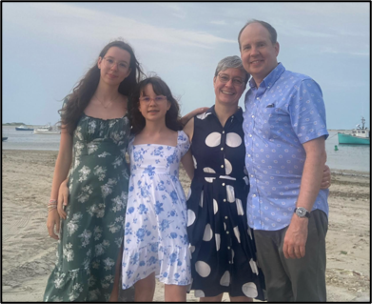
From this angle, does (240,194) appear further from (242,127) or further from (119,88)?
(119,88)

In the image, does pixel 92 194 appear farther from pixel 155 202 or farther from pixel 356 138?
pixel 356 138

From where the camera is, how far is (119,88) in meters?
3.32

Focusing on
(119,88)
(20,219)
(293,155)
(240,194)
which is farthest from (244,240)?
(20,219)

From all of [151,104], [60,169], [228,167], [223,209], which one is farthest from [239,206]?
[60,169]

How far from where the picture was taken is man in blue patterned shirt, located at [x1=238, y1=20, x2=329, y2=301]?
7.73 ft

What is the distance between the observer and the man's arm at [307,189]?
92.2 inches

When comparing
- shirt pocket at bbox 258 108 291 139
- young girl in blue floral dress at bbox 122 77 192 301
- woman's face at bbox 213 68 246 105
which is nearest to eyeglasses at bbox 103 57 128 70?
young girl in blue floral dress at bbox 122 77 192 301

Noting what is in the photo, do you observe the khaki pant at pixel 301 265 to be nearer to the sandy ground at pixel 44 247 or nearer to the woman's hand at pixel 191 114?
the woman's hand at pixel 191 114

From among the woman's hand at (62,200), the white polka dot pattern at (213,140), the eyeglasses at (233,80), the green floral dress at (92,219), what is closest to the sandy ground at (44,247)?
the green floral dress at (92,219)

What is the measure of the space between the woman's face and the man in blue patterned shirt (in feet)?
0.75

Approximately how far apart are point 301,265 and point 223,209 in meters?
0.73

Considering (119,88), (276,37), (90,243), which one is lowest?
(90,243)

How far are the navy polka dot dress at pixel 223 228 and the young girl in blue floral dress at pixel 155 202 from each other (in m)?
0.12

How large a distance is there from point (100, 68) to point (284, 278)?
231 centimetres
